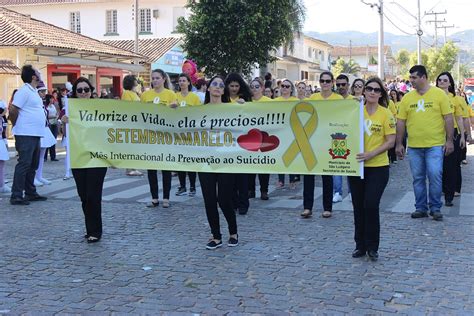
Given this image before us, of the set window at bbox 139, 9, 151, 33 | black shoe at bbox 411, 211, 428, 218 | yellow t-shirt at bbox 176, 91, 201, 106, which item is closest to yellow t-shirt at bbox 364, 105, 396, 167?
black shoe at bbox 411, 211, 428, 218

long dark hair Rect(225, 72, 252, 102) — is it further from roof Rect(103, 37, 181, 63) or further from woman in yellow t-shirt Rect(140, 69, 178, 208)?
roof Rect(103, 37, 181, 63)

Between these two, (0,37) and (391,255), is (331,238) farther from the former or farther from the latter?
(0,37)

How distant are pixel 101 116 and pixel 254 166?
207cm

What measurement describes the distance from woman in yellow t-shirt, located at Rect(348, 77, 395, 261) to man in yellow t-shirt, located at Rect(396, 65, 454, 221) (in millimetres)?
1494

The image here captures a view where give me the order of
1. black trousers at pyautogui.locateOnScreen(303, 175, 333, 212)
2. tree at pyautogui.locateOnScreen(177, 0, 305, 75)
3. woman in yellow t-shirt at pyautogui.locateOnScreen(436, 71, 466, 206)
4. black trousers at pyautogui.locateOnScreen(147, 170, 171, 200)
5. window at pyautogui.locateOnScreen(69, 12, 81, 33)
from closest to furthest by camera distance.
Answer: black trousers at pyautogui.locateOnScreen(303, 175, 333, 212)
black trousers at pyautogui.locateOnScreen(147, 170, 171, 200)
woman in yellow t-shirt at pyautogui.locateOnScreen(436, 71, 466, 206)
tree at pyautogui.locateOnScreen(177, 0, 305, 75)
window at pyautogui.locateOnScreen(69, 12, 81, 33)

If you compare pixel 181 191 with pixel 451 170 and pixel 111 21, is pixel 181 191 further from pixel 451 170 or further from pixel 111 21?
pixel 111 21

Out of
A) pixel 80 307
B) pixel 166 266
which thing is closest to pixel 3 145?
pixel 166 266

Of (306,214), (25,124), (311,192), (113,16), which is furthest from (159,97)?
(113,16)

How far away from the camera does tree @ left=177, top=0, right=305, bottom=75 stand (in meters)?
20.6

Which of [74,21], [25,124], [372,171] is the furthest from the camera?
[74,21]

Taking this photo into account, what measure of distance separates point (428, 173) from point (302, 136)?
90.6 inches

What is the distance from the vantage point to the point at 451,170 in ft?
30.9

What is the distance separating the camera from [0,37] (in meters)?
25.6

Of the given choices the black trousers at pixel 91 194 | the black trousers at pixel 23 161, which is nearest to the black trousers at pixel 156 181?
the black trousers at pixel 91 194
